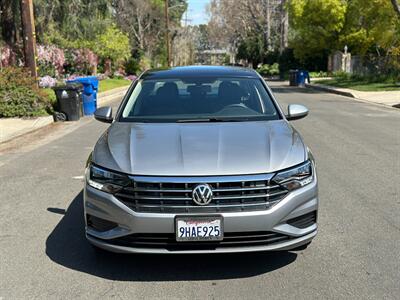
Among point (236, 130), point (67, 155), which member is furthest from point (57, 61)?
point (236, 130)

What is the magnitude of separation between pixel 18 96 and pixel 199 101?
35.3 feet

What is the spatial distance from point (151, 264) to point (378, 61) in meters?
32.0

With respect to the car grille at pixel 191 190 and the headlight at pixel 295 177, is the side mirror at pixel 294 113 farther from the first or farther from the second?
the car grille at pixel 191 190

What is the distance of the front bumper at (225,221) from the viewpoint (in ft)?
12.2

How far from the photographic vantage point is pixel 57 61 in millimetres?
30453

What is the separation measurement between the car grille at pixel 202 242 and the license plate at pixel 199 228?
0.18 feet

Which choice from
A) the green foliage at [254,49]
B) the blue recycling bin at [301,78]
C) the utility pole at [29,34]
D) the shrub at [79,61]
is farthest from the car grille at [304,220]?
the green foliage at [254,49]

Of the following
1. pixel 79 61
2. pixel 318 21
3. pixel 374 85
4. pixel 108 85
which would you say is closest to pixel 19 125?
pixel 108 85

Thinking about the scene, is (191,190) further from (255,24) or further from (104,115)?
(255,24)

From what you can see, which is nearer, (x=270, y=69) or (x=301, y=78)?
(x=301, y=78)

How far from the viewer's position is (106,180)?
3939mm

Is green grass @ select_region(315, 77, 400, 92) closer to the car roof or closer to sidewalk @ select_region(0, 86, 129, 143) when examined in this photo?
sidewalk @ select_region(0, 86, 129, 143)

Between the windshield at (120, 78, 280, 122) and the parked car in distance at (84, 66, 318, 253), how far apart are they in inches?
23.9

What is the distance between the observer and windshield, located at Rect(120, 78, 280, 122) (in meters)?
5.10
